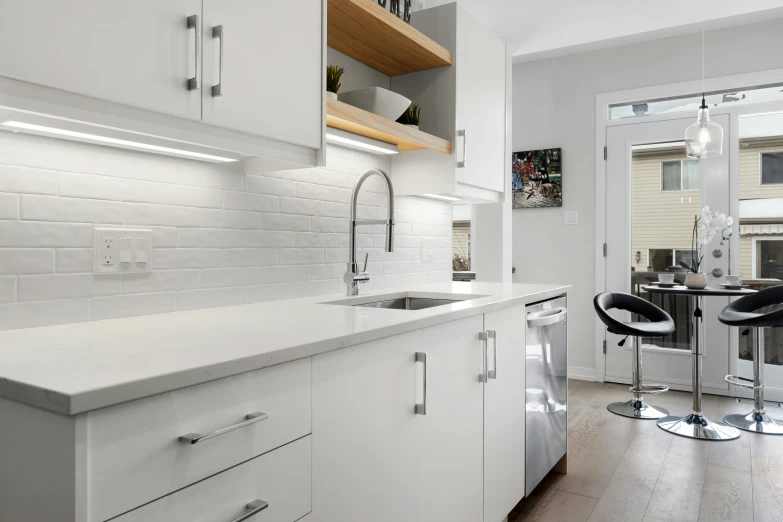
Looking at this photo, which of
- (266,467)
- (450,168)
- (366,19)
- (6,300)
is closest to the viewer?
(266,467)

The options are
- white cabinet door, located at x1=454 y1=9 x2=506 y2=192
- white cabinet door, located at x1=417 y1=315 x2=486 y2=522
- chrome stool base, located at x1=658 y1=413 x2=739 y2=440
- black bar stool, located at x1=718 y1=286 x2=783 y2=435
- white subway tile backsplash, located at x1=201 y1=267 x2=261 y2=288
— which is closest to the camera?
white cabinet door, located at x1=417 y1=315 x2=486 y2=522

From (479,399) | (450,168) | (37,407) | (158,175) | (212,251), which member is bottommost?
(479,399)

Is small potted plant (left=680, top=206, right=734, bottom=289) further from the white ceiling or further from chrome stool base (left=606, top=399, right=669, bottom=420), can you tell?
the white ceiling

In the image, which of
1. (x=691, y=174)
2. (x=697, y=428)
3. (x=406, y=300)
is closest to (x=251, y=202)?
(x=406, y=300)

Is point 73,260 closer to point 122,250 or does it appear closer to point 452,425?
point 122,250

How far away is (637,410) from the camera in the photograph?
142 inches

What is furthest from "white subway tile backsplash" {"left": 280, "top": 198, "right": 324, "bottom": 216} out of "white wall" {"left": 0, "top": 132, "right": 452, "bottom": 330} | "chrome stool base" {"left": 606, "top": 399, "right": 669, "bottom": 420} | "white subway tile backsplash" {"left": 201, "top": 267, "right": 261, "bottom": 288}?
"chrome stool base" {"left": 606, "top": 399, "right": 669, "bottom": 420}

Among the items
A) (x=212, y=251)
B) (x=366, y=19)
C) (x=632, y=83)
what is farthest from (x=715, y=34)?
(x=212, y=251)

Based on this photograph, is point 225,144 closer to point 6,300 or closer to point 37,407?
point 6,300

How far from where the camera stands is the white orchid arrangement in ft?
12.2

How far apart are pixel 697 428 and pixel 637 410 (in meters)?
0.45

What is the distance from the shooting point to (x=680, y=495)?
2.38m

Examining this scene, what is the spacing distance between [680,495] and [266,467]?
7.03ft

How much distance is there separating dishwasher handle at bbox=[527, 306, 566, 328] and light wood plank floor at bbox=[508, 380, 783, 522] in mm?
766
